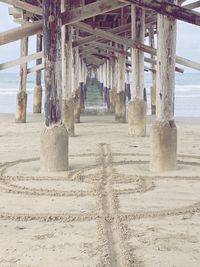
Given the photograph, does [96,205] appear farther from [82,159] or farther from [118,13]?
[118,13]

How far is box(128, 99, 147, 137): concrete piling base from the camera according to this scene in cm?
998

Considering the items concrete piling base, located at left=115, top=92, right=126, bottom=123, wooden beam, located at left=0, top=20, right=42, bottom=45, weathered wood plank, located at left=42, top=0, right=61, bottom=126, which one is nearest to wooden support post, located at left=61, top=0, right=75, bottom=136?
wooden beam, located at left=0, top=20, right=42, bottom=45

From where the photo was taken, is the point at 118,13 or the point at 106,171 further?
the point at 118,13

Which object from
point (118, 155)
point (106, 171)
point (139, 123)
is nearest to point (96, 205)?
point (106, 171)

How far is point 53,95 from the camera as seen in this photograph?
6156 millimetres

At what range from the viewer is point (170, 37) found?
239 inches

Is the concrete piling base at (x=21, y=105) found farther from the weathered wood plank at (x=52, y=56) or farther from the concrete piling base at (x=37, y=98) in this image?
the weathered wood plank at (x=52, y=56)

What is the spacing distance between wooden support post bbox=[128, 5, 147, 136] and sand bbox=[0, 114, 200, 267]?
7.26 feet

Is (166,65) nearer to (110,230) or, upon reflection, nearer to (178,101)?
(110,230)

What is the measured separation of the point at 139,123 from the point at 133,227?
20.0ft

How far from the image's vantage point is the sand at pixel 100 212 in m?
3.42

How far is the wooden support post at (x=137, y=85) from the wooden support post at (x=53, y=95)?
3.86 metres

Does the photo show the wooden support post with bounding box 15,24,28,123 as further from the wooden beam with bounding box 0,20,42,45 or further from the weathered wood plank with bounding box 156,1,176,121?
the weathered wood plank with bounding box 156,1,176,121

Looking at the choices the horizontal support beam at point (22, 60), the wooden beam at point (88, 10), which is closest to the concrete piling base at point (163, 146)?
the wooden beam at point (88, 10)
